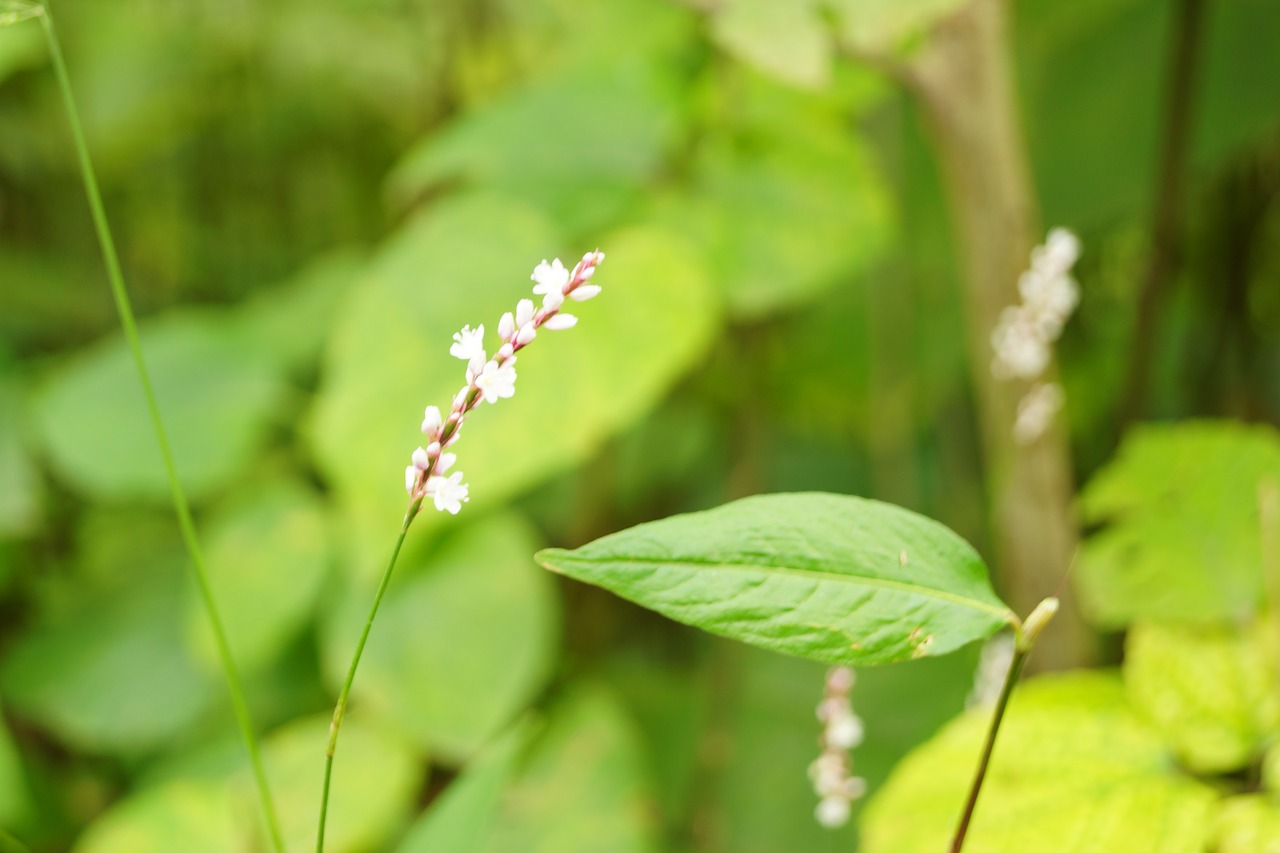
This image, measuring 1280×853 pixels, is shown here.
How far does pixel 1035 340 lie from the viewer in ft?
1.21

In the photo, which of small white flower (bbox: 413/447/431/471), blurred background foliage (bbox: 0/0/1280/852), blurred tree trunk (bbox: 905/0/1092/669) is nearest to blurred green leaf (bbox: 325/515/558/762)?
blurred background foliage (bbox: 0/0/1280/852)

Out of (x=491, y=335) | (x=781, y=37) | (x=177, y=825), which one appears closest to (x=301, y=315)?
(x=491, y=335)

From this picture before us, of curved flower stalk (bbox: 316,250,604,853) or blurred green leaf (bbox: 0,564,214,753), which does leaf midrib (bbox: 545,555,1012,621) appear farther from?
blurred green leaf (bbox: 0,564,214,753)

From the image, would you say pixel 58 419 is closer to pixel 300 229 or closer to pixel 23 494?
pixel 23 494

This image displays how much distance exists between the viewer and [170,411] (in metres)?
0.67

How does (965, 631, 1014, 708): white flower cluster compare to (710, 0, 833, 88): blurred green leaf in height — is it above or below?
below

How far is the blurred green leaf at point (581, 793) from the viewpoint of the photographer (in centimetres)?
53

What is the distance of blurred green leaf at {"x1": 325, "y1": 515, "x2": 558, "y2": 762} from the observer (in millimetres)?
524

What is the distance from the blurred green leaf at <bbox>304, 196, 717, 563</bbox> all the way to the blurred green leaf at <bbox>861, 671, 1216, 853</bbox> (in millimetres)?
222

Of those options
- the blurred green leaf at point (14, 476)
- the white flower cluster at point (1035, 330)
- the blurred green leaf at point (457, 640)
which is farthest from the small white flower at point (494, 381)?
the blurred green leaf at point (14, 476)

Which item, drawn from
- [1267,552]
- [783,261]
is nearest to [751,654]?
[783,261]

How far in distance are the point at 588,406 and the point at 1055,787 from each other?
0.27m

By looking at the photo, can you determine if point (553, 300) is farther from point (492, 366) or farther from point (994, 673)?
point (994, 673)

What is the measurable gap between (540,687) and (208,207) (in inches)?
Answer: 25.0
